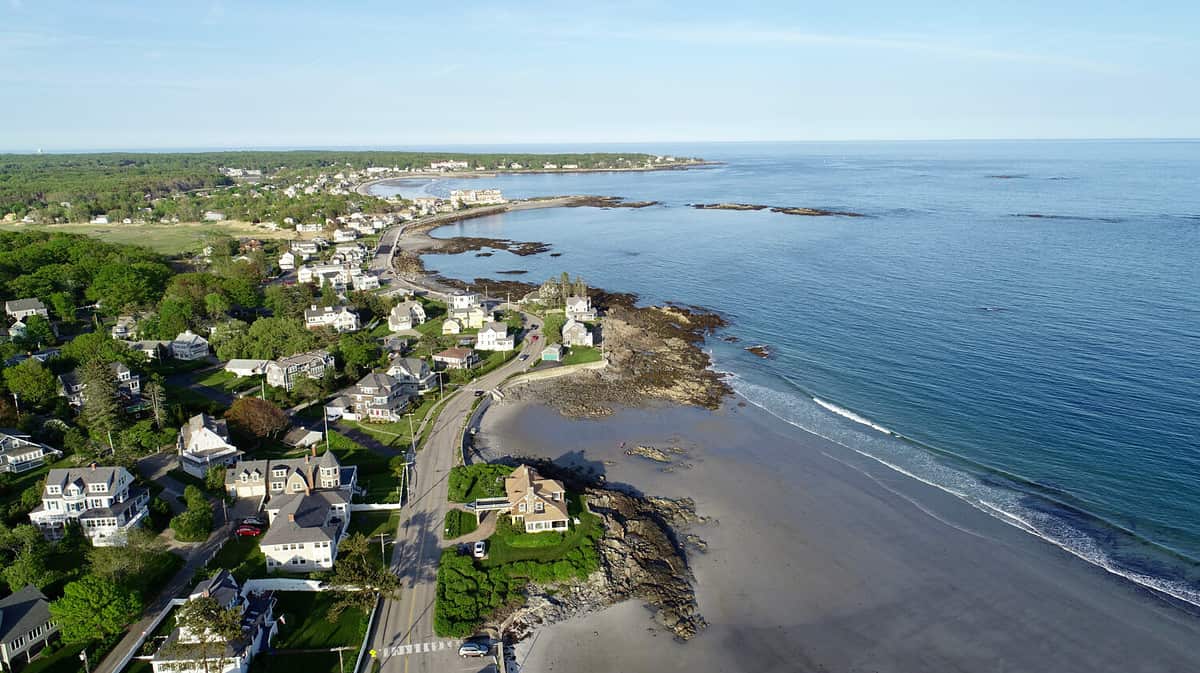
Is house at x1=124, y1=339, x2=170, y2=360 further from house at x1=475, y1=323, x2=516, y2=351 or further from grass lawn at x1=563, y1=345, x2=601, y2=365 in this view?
grass lawn at x1=563, y1=345, x2=601, y2=365

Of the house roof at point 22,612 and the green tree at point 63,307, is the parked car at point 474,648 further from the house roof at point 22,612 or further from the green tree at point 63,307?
the green tree at point 63,307

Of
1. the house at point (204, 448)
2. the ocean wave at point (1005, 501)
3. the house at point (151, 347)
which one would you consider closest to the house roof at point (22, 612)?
the house at point (204, 448)

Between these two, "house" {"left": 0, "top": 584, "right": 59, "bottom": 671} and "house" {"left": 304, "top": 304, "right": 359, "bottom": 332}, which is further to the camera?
"house" {"left": 304, "top": 304, "right": 359, "bottom": 332}

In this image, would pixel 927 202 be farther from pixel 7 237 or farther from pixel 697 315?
pixel 7 237

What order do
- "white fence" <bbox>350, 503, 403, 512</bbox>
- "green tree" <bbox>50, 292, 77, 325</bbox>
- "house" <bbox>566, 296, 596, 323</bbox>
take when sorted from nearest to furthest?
"white fence" <bbox>350, 503, 403, 512</bbox> < "green tree" <bbox>50, 292, 77, 325</bbox> < "house" <bbox>566, 296, 596, 323</bbox>

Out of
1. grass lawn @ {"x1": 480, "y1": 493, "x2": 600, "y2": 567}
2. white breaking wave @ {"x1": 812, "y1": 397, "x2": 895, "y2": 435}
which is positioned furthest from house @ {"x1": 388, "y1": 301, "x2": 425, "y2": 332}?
white breaking wave @ {"x1": 812, "y1": 397, "x2": 895, "y2": 435}

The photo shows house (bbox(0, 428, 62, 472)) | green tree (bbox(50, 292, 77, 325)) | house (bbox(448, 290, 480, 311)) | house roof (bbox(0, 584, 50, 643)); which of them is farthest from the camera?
house (bbox(448, 290, 480, 311))

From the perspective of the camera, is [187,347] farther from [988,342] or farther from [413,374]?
[988,342]
